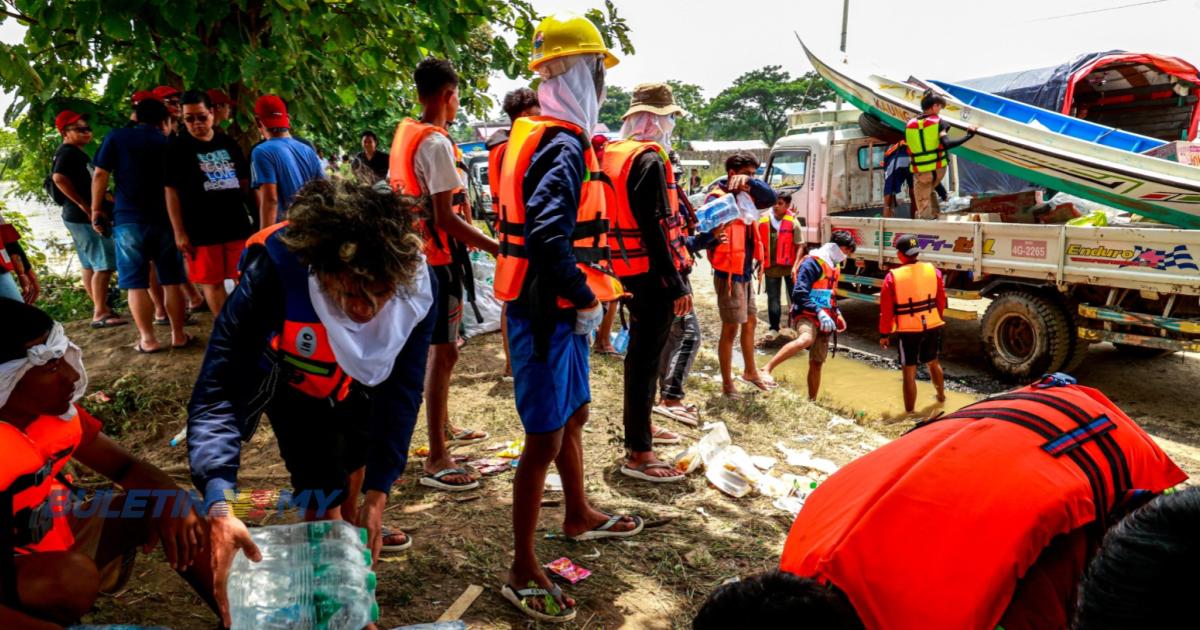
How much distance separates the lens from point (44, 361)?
1.96 meters

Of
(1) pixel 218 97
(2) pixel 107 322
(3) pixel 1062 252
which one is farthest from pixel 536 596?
(3) pixel 1062 252

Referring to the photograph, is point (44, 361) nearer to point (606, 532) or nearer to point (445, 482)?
point (445, 482)

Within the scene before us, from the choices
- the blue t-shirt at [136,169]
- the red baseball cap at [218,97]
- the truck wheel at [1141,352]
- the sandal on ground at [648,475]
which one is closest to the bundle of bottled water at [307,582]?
the sandal on ground at [648,475]

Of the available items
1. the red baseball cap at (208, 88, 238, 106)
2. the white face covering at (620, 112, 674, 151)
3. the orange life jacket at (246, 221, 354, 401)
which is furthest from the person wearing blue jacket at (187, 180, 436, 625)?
the red baseball cap at (208, 88, 238, 106)

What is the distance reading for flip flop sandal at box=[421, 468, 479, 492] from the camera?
11.8 ft

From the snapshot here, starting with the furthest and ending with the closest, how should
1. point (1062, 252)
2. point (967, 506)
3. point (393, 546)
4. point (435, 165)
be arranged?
point (1062, 252)
point (435, 165)
point (393, 546)
point (967, 506)

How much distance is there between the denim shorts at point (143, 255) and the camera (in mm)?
4891

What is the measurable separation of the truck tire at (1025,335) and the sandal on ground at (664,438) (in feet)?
13.7

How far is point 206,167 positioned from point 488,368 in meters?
2.35

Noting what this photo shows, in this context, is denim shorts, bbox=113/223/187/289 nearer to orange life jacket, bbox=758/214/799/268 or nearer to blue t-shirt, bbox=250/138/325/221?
blue t-shirt, bbox=250/138/325/221

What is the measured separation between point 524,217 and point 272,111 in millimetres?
2336

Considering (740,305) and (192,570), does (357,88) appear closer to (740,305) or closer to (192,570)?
(740,305)

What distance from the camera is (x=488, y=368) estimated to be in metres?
5.80

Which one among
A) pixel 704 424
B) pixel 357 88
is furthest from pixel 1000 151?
pixel 357 88
